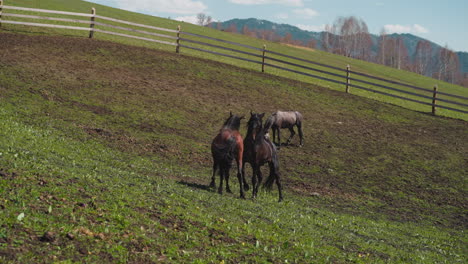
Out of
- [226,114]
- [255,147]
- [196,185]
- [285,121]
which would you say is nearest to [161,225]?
[196,185]

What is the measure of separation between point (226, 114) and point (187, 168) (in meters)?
8.93

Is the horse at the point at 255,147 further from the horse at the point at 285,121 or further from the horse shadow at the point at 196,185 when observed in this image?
the horse at the point at 285,121

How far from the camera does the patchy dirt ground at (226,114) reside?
58.9 feet

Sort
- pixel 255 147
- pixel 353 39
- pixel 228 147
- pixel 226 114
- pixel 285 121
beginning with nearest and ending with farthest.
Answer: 1. pixel 228 147
2. pixel 255 147
3. pixel 285 121
4. pixel 226 114
5. pixel 353 39

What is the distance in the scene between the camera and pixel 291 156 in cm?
2088

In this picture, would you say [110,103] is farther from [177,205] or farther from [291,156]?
[177,205]

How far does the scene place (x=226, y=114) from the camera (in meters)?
25.4

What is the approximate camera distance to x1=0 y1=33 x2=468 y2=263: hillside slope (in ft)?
26.9

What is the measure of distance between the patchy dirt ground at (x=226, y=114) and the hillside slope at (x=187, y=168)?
109 mm

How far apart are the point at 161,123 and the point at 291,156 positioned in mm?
5844

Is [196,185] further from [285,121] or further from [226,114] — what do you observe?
[226,114]

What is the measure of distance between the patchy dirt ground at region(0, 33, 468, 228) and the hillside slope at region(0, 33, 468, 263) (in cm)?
11

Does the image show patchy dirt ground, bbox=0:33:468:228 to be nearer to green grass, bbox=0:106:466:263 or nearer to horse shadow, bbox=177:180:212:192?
horse shadow, bbox=177:180:212:192

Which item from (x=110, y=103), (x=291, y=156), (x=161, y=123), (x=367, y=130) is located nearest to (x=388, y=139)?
(x=367, y=130)
